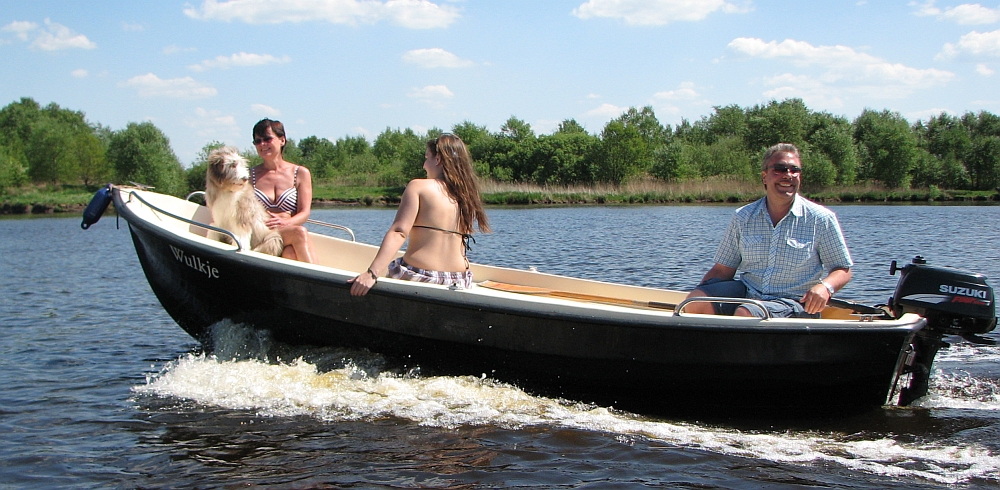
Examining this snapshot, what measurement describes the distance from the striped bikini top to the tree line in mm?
47467

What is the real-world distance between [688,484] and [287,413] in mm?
2610

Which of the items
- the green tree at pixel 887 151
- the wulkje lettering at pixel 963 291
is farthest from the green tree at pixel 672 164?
the wulkje lettering at pixel 963 291

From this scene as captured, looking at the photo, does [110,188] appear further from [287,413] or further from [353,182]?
[353,182]

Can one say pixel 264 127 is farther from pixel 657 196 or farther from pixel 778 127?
pixel 778 127

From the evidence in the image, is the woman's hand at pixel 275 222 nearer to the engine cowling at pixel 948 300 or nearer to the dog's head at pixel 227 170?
the dog's head at pixel 227 170

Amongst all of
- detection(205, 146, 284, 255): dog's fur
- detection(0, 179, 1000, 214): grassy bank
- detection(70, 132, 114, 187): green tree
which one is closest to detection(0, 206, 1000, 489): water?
detection(205, 146, 284, 255): dog's fur

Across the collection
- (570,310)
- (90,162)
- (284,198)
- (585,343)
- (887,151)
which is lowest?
(585,343)

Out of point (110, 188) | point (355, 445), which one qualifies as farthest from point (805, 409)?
point (110, 188)

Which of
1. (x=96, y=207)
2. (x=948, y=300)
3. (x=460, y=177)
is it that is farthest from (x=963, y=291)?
(x=96, y=207)

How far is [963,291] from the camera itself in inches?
194

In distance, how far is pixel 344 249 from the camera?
24.7 feet

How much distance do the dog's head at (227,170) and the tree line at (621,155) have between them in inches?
1875

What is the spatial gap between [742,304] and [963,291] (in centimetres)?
144

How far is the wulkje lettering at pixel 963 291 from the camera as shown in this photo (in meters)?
4.89
